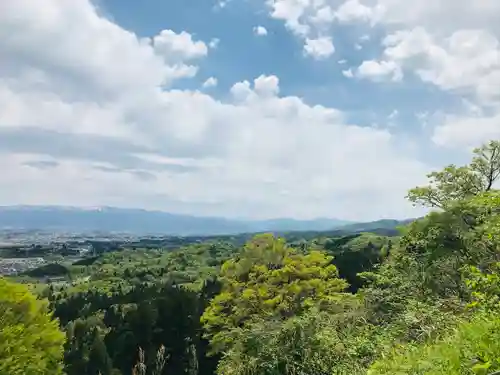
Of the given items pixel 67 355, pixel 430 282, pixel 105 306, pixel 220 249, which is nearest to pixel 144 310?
pixel 67 355

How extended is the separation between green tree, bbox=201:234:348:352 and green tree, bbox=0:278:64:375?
8.15 metres

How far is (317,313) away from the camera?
13836 millimetres

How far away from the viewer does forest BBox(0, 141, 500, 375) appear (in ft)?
20.8

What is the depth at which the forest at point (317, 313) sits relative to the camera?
6.33 meters

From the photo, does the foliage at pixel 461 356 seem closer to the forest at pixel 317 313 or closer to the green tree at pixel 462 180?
the forest at pixel 317 313

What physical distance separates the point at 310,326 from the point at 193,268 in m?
88.2

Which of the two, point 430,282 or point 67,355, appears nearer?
point 430,282

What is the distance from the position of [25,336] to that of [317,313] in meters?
15.0

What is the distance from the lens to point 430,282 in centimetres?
1221

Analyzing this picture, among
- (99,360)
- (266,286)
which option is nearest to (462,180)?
(266,286)

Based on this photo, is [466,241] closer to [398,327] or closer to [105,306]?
[398,327]

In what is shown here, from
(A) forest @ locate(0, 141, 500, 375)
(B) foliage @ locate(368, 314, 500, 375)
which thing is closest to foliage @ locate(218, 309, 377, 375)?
(A) forest @ locate(0, 141, 500, 375)

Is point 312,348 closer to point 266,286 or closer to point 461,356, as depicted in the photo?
point 461,356

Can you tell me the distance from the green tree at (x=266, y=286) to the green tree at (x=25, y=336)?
8148 mm
